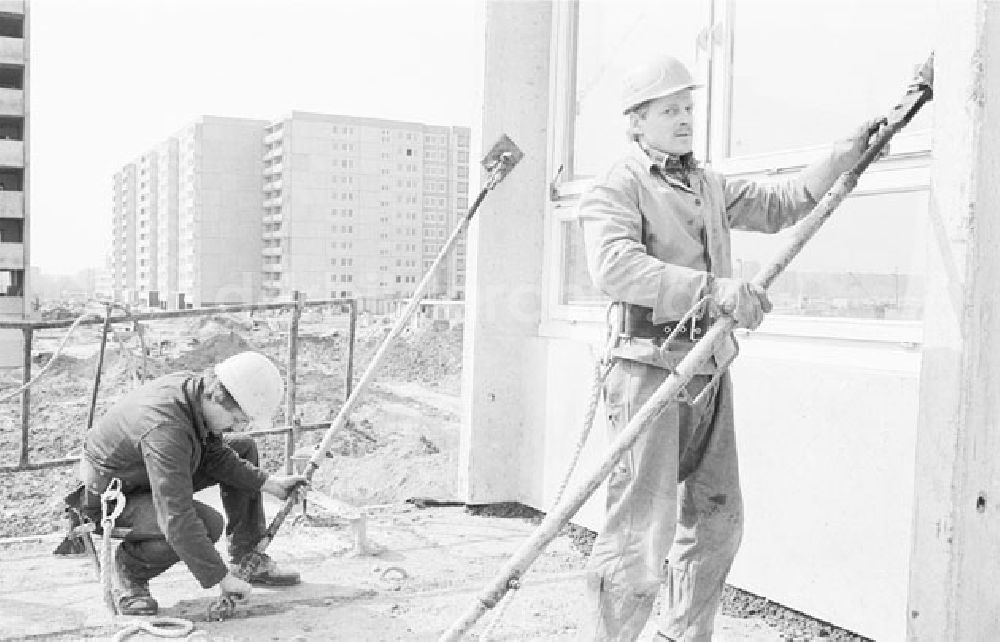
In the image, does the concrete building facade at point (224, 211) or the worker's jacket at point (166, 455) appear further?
the concrete building facade at point (224, 211)

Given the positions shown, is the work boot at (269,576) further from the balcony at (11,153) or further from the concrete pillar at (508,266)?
the balcony at (11,153)

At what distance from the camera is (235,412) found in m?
3.56

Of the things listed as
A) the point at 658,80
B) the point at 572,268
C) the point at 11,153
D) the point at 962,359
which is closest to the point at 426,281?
the point at 572,268

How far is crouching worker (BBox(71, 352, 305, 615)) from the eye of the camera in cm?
338

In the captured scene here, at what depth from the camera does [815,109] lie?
3.56 metres

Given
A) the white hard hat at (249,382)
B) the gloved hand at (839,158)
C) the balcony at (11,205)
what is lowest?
the white hard hat at (249,382)

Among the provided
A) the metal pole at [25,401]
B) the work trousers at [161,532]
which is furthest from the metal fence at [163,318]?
the work trousers at [161,532]

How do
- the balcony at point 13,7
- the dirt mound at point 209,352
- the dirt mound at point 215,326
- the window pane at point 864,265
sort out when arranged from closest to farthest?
the window pane at point 864,265 < the dirt mound at point 209,352 < the dirt mound at point 215,326 < the balcony at point 13,7

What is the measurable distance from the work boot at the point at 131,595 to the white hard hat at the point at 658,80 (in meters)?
2.61

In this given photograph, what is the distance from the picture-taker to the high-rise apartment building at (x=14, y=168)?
1683 centimetres

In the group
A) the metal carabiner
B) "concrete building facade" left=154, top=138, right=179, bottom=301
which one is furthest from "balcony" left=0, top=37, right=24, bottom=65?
the metal carabiner

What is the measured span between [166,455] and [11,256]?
15568 mm

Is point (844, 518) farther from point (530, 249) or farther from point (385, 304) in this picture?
point (385, 304)

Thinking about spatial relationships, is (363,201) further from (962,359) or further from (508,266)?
(962,359)
